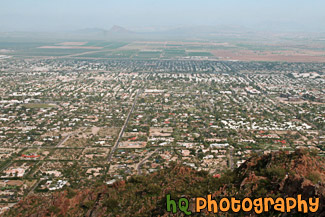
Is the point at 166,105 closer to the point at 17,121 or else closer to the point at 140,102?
the point at 140,102

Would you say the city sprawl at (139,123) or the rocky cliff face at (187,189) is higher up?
the rocky cliff face at (187,189)

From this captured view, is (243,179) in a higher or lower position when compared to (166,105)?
higher

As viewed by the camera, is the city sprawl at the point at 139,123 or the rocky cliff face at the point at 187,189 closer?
the rocky cliff face at the point at 187,189

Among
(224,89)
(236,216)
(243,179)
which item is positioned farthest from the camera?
(224,89)

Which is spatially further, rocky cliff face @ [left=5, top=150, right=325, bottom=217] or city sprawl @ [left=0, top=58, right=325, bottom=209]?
city sprawl @ [left=0, top=58, right=325, bottom=209]

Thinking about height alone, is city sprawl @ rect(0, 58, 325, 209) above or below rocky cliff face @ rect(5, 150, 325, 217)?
below

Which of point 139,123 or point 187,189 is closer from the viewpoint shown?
point 187,189

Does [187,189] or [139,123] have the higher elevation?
[187,189]

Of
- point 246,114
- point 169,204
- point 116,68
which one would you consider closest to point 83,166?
point 169,204
